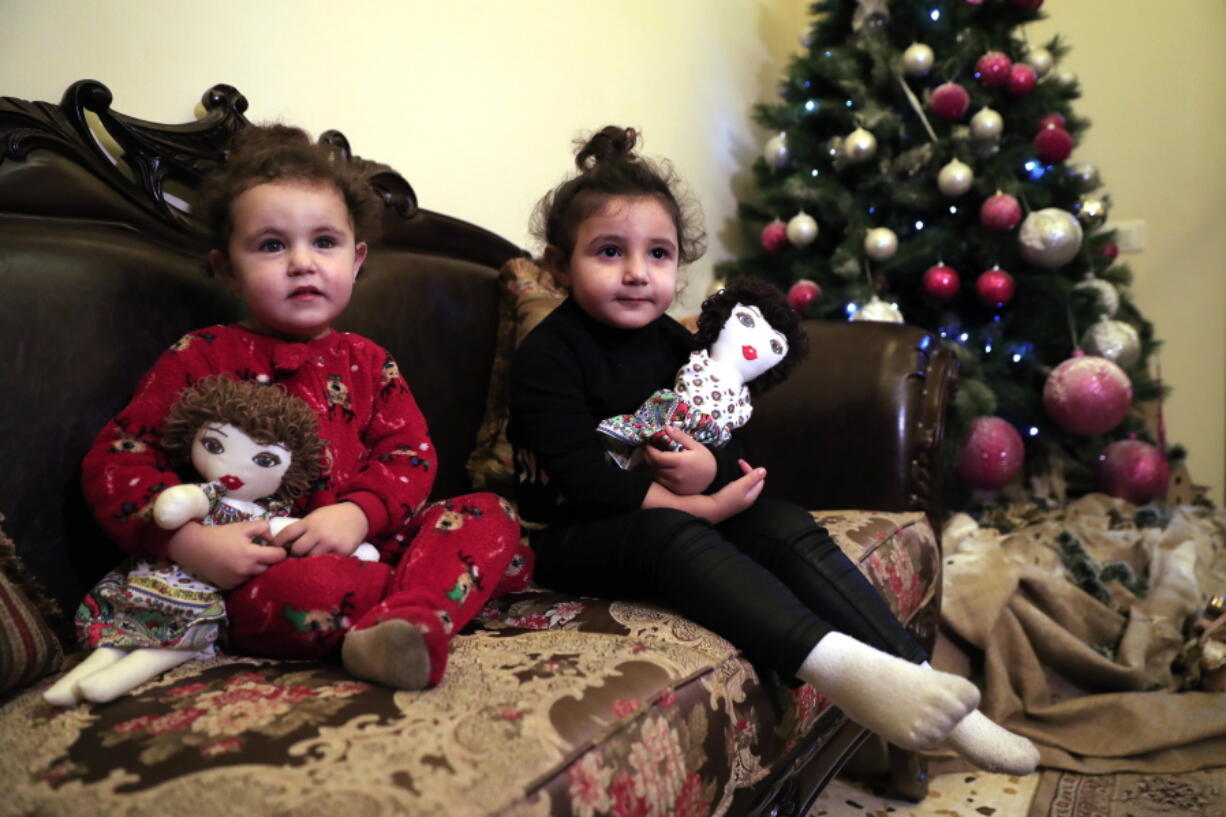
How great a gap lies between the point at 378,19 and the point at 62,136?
0.73 meters

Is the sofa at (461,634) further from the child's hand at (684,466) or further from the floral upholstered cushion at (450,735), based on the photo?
the child's hand at (684,466)

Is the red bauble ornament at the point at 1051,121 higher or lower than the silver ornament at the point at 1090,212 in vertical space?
higher

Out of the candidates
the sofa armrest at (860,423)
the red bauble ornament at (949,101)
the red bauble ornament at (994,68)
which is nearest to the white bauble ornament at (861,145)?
the red bauble ornament at (949,101)

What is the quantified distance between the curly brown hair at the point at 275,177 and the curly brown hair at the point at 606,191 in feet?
0.94

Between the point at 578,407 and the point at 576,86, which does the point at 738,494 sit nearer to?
the point at 578,407

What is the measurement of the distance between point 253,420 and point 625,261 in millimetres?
582

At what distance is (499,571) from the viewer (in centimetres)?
103

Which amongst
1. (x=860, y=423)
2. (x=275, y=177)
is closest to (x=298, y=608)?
(x=275, y=177)

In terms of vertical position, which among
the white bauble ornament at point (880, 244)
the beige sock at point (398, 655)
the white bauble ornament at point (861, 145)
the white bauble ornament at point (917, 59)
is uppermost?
the white bauble ornament at point (917, 59)

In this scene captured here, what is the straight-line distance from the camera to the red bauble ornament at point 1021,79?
2.45 m

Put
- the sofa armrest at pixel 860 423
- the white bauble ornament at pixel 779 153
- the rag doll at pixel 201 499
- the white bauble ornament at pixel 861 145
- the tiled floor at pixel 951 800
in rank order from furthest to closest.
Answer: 1. the white bauble ornament at pixel 779 153
2. the white bauble ornament at pixel 861 145
3. the sofa armrest at pixel 860 423
4. the tiled floor at pixel 951 800
5. the rag doll at pixel 201 499

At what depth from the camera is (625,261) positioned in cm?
128

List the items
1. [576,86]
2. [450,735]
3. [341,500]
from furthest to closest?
[576,86] < [341,500] < [450,735]

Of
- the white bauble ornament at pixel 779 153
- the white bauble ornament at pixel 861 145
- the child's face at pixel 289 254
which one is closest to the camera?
the child's face at pixel 289 254
